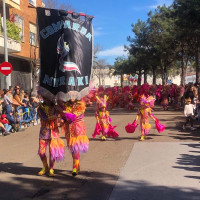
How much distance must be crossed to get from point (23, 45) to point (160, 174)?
17713 mm

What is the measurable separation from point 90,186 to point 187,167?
2155 millimetres

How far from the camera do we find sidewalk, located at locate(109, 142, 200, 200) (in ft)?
14.2

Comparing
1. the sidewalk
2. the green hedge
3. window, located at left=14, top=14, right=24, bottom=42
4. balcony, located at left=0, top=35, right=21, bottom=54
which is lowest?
the sidewalk

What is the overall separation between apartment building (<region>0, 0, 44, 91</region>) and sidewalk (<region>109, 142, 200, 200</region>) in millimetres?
13908

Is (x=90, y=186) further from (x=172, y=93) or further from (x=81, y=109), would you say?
(x=172, y=93)

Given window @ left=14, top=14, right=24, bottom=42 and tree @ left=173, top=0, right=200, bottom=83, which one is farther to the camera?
window @ left=14, top=14, right=24, bottom=42

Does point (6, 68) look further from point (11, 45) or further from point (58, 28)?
point (58, 28)

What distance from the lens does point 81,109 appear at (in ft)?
16.8

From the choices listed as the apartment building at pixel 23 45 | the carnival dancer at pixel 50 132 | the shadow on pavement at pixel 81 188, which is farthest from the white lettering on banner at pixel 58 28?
the apartment building at pixel 23 45

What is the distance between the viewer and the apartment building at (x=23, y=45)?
19.3 m

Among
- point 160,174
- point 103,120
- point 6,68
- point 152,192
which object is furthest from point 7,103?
point 152,192

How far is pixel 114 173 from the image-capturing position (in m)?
5.42

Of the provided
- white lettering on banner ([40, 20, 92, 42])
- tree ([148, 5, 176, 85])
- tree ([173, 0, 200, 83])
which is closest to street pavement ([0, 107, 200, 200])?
white lettering on banner ([40, 20, 92, 42])

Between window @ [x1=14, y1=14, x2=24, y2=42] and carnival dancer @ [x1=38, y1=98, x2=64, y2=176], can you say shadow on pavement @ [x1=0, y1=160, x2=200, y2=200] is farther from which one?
window @ [x1=14, y1=14, x2=24, y2=42]
